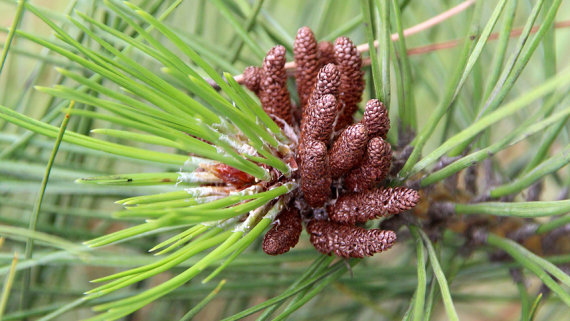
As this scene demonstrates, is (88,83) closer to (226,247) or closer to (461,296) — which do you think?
(226,247)

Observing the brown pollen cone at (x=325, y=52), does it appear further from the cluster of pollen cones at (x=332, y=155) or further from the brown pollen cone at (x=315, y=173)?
the brown pollen cone at (x=315, y=173)

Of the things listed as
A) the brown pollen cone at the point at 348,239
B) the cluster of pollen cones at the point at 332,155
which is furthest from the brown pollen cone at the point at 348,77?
the brown pollen cone at the point at 348,239

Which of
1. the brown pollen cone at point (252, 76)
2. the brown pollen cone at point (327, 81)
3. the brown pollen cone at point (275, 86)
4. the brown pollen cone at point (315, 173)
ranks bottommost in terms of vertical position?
the brown pollen cone at point (315, 173)

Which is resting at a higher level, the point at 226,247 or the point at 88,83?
the point at 88,83

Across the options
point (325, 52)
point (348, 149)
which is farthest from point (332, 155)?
point (325, 52)

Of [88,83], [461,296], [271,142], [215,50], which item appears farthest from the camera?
[461,296]

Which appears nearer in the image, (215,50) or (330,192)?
(330,192)

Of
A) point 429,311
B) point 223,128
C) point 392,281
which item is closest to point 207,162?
point 223,128
